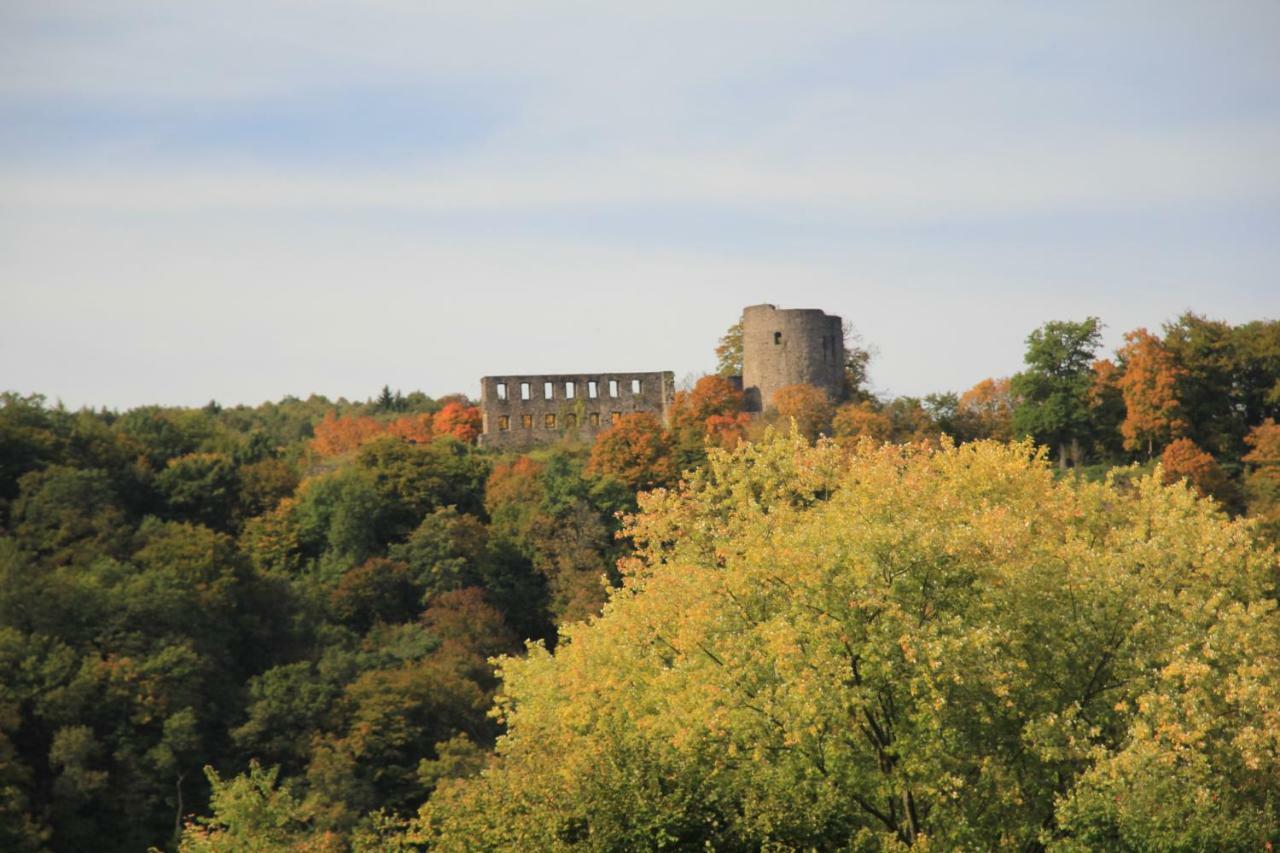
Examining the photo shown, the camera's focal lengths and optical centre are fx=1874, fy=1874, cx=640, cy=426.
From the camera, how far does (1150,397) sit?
78.1 metres

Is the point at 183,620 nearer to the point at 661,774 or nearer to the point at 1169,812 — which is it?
the point at 661,774

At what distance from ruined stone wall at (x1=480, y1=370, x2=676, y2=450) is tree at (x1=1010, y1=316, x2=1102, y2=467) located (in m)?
16.8

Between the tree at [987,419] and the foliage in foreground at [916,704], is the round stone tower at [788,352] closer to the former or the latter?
the tree at [987,419]

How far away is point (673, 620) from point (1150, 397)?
164 feet

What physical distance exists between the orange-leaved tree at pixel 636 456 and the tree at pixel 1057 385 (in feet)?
49.3

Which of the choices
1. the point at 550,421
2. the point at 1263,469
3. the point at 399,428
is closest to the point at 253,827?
the point at 550,421

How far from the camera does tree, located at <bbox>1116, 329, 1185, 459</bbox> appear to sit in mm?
77688

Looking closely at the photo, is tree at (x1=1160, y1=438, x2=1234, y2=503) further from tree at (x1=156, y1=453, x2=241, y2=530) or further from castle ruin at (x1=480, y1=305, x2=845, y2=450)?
tree at (x1=156, y1=453, x2=241, y2=530)

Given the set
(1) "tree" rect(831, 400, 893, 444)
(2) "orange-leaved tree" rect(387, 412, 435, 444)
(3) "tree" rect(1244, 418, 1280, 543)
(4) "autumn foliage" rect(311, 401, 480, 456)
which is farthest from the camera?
(4) "autumn foliage" rect(311, 401, 480, 456)

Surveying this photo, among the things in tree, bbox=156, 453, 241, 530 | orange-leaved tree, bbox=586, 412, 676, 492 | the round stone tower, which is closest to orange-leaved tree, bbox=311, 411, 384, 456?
tree, bbox=156, 453, 241, 530

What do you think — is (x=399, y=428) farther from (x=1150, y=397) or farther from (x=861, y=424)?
(x=1150, y=397)

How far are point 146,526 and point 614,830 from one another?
166 feet

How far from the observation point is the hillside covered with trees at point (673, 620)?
28.3 meters

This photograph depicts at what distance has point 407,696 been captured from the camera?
202ft
